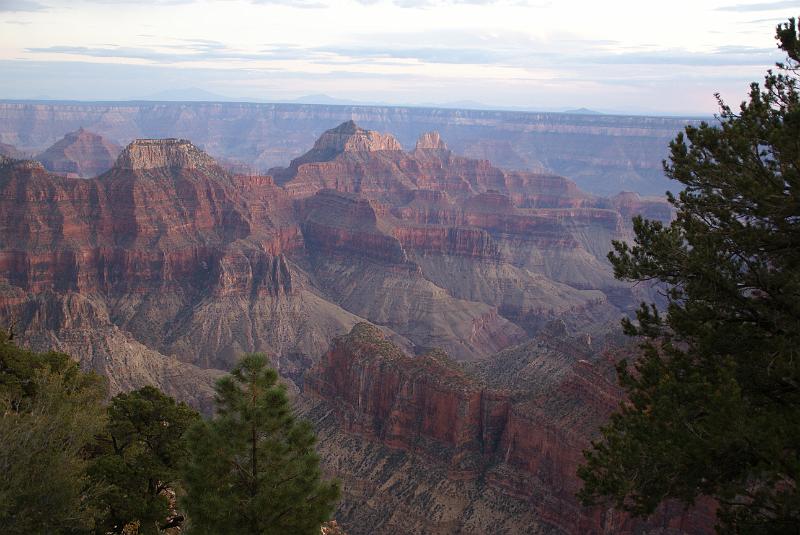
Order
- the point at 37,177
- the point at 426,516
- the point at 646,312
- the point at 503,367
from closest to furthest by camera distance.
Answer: the point at 646,312 < the point at 426,516 < the point at 503,367 < the point at 37,177

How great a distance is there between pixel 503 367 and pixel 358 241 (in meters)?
73.5

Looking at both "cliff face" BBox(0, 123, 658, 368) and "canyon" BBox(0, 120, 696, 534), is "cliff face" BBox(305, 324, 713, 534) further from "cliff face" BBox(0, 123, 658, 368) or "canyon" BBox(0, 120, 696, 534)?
"cliff face" BBox(0, 123, 658, 368)

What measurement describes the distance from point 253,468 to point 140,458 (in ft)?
27.7

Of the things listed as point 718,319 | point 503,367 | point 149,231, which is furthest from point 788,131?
point 149,231

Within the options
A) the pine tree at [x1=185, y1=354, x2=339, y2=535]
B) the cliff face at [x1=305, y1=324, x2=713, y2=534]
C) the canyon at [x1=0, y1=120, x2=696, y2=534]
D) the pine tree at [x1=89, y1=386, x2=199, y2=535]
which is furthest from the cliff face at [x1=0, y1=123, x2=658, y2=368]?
the pine tree at [x1=185, y1=354, x2=339, y2=535]

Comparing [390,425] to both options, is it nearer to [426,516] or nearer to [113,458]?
[426,516]

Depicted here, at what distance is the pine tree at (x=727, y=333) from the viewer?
18359 mm

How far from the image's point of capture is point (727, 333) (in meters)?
20.6

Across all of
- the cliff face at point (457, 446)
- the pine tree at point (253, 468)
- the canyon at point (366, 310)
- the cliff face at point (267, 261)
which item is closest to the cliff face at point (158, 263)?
the cliff face at point (267, 261)

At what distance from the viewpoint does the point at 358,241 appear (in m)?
143

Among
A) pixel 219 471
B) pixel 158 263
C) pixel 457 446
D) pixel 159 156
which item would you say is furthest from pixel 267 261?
pixel 219 471

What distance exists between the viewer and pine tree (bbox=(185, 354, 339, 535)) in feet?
72.7

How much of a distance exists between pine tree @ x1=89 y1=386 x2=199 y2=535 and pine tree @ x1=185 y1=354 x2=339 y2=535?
11.8 ft

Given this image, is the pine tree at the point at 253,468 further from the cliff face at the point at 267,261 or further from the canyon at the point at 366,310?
the cliff face at the point at 267,261
